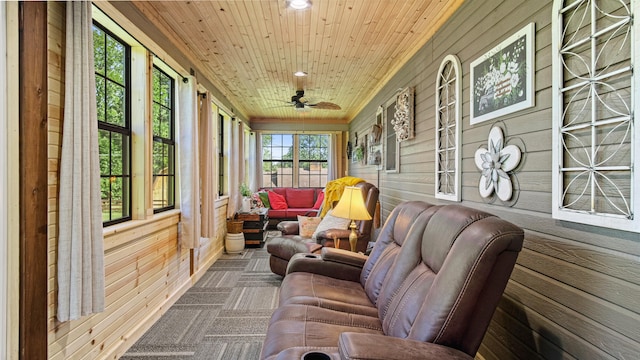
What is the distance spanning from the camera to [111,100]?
2297 millimetres

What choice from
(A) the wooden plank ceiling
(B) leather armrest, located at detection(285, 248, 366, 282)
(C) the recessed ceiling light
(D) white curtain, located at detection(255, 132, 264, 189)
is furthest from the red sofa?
(C) the recessed ceiling light

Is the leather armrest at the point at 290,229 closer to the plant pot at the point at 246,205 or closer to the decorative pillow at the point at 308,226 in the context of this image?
the decorative pillow at the point at 308,226

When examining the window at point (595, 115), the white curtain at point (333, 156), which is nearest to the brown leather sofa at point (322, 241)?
the window at point (595, 115)

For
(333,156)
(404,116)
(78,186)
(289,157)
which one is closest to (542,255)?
(404,116)

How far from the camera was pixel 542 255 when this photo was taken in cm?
148

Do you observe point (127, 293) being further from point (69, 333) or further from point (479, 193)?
point (479, 193)

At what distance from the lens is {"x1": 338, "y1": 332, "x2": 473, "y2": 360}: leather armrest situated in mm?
1023

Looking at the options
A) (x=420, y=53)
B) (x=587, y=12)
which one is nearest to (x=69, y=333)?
(x=587, y=12)

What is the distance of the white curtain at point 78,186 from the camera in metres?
1.65

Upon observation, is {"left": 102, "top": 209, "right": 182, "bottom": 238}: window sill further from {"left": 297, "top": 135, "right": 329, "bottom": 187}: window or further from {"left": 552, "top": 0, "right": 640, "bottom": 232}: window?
{"left": 297, "top": 135, "right": 329, "bottom": 187}: window

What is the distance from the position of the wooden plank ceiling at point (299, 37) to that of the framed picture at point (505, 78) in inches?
27.6

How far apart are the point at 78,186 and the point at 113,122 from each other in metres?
0.81

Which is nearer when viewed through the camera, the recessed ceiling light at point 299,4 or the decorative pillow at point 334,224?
the recessed ceiling light at point 299,4

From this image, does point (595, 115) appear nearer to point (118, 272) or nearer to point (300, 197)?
point (118, 272)
